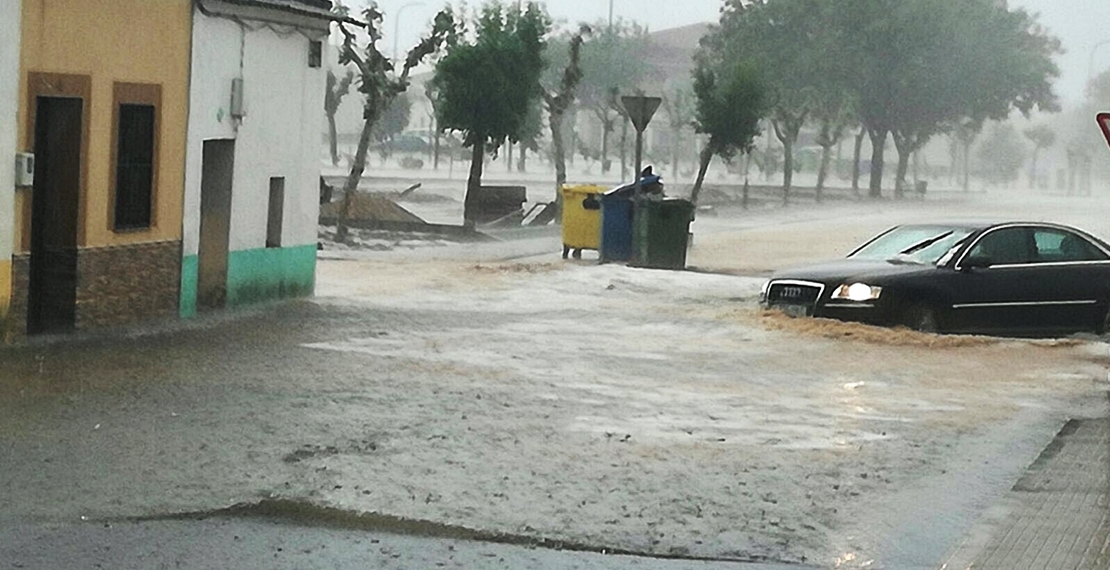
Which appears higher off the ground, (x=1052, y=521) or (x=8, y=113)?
(x=8, y=113)

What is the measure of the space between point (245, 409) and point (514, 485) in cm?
283

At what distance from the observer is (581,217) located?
30.5 m

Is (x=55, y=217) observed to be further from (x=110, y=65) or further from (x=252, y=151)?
(x=252, y=151)

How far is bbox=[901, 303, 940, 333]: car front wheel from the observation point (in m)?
17.8

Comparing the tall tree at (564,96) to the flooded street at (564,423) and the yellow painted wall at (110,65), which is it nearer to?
the flooded street at (564,423)

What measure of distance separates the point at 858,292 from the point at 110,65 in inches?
275

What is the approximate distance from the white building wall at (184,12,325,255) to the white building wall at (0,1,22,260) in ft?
9.93

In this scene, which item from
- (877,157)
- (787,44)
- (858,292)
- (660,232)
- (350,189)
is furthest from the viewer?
(877,157)

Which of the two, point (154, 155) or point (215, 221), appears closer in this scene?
point (154, 155)

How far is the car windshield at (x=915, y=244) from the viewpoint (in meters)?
18.4

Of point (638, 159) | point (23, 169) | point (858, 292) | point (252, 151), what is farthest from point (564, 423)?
point (638, 159)

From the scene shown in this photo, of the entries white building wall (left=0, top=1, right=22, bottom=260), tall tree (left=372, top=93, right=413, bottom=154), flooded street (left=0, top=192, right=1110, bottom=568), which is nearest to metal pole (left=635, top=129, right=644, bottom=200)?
flooded street (left=0, top=192, right=1110, bottom=568)

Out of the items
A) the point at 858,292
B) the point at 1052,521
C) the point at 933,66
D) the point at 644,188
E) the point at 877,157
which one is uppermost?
the point at 933,66

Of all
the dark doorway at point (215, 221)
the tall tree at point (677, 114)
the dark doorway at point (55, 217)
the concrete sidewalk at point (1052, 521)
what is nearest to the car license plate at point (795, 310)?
the dark doorway at point (215, 221)
